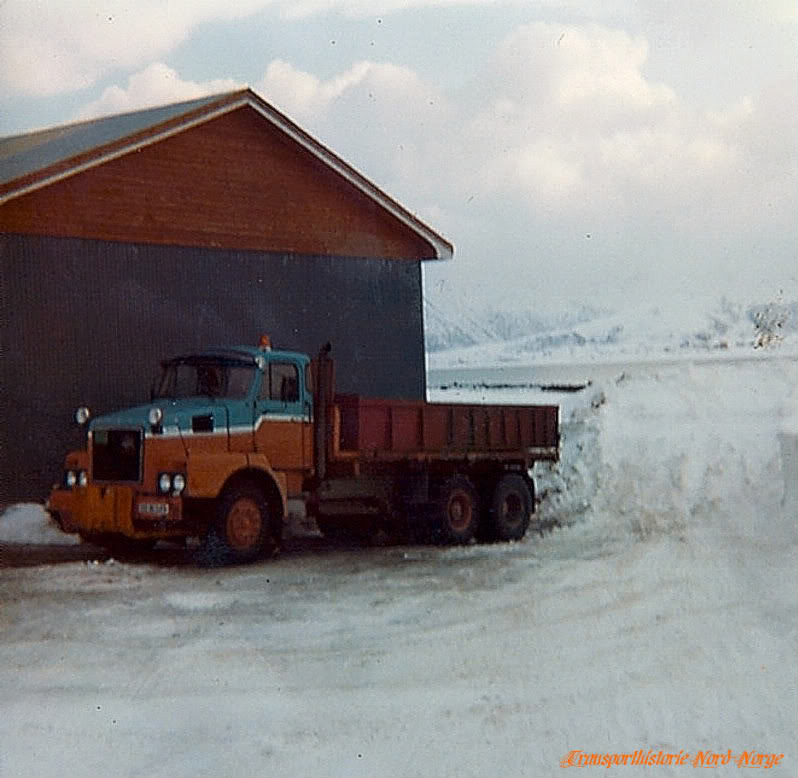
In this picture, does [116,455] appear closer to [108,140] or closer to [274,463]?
[274,463]

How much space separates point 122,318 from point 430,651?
9.56 m

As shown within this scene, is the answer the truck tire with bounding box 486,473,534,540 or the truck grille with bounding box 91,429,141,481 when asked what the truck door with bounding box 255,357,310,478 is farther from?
the truck tire with bounding box 486,473,534,540

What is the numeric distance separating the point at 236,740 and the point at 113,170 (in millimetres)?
11289

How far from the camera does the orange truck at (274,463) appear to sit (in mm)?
13555

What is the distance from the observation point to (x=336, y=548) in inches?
625

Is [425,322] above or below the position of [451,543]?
above

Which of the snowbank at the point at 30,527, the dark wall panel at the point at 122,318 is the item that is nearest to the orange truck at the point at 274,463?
the snowbank at the point at 30,527

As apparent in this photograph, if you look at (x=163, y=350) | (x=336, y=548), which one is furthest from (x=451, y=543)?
(x=163, y=350)

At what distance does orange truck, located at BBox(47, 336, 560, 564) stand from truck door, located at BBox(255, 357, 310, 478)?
18mm

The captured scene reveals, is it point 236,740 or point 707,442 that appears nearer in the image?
point 236,740

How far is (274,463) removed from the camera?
47.7 feet

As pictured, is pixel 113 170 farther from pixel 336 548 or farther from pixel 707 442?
pixel 707 442

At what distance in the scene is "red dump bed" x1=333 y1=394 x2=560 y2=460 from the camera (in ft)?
49.8

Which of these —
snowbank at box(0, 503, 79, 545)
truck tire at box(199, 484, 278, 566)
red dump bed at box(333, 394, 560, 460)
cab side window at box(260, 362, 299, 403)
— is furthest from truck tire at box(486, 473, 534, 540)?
snowbank at box(0, 503, 79, 545)
